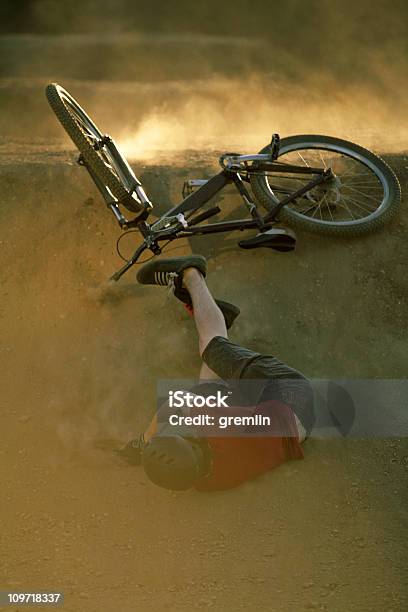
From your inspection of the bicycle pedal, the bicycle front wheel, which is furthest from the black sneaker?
the bicycle front wheel

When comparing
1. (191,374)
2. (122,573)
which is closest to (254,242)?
(191,374)

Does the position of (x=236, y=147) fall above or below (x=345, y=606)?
above

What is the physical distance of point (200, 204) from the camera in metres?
5.98

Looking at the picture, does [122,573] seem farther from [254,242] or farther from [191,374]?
[254,242]

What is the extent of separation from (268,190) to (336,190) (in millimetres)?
741

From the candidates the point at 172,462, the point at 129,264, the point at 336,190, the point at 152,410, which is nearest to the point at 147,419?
the point at 152,410

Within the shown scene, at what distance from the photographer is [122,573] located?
443 centimetres

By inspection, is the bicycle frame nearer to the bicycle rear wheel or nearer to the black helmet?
the bicycle rear wheel

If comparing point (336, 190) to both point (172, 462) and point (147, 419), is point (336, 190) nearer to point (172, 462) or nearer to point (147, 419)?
point (147, 419)

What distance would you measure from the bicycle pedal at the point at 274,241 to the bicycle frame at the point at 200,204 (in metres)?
0.09

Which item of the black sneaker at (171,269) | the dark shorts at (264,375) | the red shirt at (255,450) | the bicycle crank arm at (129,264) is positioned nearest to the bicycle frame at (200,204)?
the bicycle crank arm at (129,264)

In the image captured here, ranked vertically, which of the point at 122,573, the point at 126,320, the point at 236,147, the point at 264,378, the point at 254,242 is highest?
the point at 236,147

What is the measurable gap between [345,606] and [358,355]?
226 cm

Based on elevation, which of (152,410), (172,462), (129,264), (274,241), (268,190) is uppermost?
(268,190)
